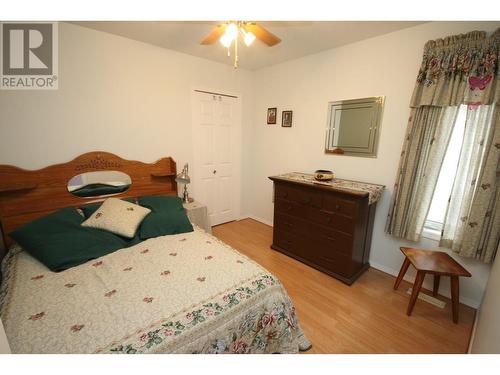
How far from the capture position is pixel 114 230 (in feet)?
6.13

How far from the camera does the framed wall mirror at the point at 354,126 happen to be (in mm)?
2333

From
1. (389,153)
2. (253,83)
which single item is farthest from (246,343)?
(253,83)

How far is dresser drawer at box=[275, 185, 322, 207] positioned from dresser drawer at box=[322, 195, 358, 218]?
77 mm

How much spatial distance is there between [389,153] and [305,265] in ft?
4.84

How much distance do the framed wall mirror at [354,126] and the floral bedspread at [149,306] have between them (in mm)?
1786

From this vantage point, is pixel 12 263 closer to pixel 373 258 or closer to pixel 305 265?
pixel 305 265

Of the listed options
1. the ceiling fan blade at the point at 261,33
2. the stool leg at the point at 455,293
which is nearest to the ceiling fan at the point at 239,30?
the ceiling fan blade at the point at 261,33

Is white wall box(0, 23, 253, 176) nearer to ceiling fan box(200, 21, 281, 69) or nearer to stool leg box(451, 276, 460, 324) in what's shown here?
ceiling fan box(200, 21, 281, 69)

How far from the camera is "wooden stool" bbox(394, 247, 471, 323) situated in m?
1.69

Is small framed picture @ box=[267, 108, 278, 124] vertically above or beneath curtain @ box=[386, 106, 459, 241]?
above

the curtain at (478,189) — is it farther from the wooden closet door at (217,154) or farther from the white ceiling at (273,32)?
the wooden closet door at (217,154)

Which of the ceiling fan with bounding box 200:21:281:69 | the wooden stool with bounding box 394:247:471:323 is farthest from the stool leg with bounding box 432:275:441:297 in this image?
the ceiling fan with bounding box 200:21:281:69

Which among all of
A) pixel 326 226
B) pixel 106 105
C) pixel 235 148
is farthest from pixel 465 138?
pixel 106 105

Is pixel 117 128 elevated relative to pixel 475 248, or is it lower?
elevated
